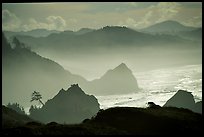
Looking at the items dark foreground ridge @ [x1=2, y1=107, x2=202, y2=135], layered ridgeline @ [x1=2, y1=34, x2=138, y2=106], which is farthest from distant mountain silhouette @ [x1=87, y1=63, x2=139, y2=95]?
dark foreground ridge @ [x1=2, y1=107, x2=202, y2=135]

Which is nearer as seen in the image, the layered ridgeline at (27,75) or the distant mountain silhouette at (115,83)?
the distant mountain silhouette at (115,83)

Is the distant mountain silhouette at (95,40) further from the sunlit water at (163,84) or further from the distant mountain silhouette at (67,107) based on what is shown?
the distant mountain silhouette at (67,107)

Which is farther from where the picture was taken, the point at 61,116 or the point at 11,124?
the point at 61,116

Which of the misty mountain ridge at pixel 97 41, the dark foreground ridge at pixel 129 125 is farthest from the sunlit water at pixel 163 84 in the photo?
the dark foreground ridge at pixel 129 125

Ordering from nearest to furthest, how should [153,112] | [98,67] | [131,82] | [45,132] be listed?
[45,132] → [153,112] → [131,82] → [98,67]

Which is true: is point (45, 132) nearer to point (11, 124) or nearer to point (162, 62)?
point (11, 124)

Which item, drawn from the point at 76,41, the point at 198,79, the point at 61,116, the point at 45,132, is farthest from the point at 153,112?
the point at 76,41
